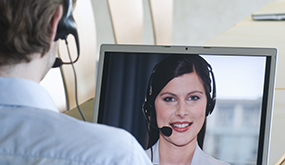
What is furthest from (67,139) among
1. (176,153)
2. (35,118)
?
(176,153)

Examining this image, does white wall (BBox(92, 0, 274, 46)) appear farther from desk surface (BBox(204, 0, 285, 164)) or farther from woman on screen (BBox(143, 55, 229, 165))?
woman on screen (BBox(143, 55, 229, 165))

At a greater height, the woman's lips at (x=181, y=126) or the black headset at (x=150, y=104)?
the black headset at (x=150, y=104)

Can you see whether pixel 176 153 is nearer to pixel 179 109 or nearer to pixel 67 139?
pixel 179 109

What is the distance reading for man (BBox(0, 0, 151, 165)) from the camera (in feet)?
1.38

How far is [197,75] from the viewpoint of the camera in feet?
2.64

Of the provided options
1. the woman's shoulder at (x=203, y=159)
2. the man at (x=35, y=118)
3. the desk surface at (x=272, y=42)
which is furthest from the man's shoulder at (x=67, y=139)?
the desk surface at (x=272, y=42)

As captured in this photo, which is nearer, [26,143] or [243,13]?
[26,143]

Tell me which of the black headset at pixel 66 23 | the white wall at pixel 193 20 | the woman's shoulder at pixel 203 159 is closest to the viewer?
the black headset at pixel 66 23

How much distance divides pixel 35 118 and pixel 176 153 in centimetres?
40

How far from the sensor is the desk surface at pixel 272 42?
2.73ft

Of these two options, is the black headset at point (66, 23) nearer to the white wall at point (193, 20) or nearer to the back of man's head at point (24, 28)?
the back of man's head at point (24, 28)

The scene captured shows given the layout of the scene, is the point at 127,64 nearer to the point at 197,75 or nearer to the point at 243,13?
the point at 197,75

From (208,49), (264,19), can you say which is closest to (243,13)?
(264,19)

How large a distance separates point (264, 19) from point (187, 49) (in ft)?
3.49
